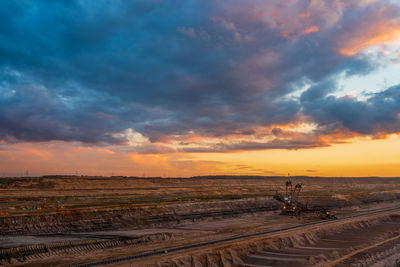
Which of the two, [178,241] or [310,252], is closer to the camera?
[310,252]

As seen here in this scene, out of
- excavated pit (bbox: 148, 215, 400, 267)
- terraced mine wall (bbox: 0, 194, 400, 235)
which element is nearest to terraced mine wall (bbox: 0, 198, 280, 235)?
terraced mine wall (bbox: 0, 194, 400, 235)

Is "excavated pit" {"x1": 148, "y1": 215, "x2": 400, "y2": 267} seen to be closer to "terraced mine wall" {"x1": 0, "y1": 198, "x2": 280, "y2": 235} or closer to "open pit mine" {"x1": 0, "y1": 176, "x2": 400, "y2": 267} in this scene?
"open pit mine" {"x1": 0, "y1": 176, "x2": 400, "y2": 267}

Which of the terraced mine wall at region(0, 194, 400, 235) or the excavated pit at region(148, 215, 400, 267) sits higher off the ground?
the terraced mine wall at region(0, 194, 400, 235)

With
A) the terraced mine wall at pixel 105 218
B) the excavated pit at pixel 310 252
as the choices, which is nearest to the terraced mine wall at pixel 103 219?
the terraced mine wall at pixel 105 218

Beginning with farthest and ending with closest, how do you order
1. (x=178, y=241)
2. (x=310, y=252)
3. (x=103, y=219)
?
(x=103, y=219), (x=178, y=241), (x=310, y=252)

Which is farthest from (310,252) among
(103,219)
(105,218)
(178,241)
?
(105,218)

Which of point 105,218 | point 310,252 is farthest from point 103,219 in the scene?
point 310,252

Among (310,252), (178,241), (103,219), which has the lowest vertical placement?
(310,252)

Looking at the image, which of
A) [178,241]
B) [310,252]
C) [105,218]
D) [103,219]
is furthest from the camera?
[105,218]

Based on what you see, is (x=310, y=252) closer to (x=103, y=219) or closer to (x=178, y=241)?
(x=178, y=241)

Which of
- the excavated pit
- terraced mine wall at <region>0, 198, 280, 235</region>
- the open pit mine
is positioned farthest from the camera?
terraced mine wall at <region>0, 198, 280, 235</region>

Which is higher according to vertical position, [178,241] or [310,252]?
[178,241]

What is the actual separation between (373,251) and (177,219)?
24.1 m

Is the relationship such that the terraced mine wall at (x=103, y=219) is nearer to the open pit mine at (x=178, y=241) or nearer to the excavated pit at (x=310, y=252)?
the open pit mine at (x=178, y=241)
